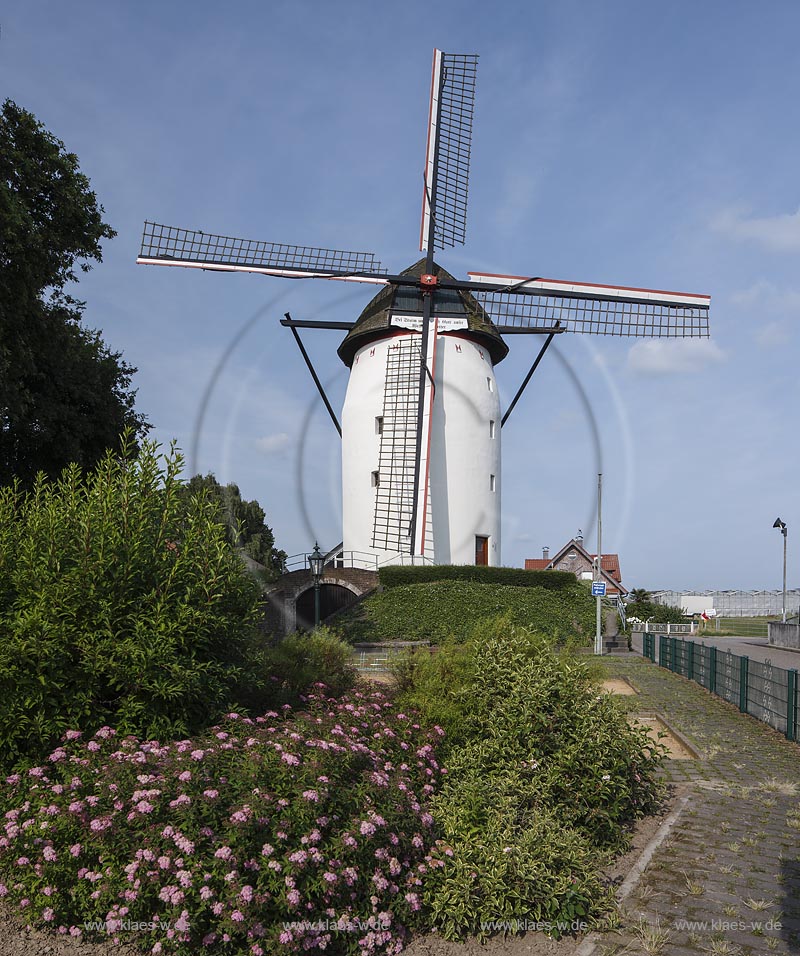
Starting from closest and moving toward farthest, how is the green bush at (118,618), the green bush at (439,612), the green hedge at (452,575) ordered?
the green bush at (118,618) < the green bush at (439,612) < the green hedge at (452,575)

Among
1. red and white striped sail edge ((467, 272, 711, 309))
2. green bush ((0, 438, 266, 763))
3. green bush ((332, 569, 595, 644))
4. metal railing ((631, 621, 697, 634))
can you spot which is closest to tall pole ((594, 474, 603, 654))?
green bush ((332, 569, 595, 644))

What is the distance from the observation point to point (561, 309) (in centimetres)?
2927

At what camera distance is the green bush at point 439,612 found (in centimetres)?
2636

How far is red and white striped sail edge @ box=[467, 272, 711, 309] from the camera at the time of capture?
28781mm

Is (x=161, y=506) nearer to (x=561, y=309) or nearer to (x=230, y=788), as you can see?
(x=230, y=788)

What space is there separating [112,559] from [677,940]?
5.46 meters

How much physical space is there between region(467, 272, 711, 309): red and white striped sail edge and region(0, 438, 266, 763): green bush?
78.2 feet

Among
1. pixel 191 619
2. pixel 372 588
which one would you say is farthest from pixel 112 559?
pixel 372 588

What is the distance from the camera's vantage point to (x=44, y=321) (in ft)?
60.2

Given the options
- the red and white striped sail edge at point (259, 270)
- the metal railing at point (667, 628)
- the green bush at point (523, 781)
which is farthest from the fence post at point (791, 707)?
the metal railing at point (667, 628)

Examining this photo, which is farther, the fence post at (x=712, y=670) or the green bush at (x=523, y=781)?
the fence post at (x=712, y=670)

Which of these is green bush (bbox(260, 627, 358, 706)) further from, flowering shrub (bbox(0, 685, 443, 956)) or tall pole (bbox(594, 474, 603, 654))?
tall pole (bbox(594, 474, 603, 654))

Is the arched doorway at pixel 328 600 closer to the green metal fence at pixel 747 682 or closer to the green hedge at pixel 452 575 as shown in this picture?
the green hedge at pixel 452 575

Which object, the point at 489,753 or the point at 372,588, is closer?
the point at 489,753
